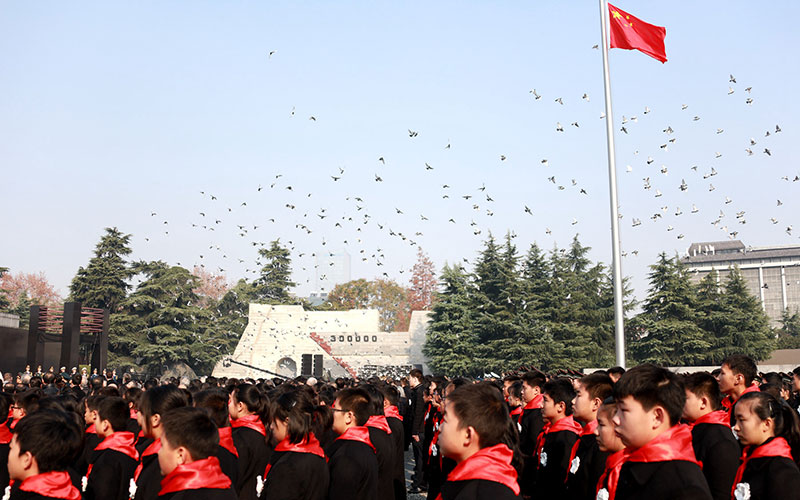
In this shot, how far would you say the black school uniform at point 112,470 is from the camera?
4602 millimetres

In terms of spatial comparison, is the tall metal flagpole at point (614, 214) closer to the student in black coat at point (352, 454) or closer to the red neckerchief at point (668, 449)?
the student in black coat at point (352, 454)

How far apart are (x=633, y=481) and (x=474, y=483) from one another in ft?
2.16

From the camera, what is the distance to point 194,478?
3357 mm

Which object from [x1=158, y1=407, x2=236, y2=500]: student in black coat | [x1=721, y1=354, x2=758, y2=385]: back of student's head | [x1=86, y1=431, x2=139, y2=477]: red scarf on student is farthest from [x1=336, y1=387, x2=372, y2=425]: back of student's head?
[x1=721, y1=354, x2=758, y2=385]: back of student's head

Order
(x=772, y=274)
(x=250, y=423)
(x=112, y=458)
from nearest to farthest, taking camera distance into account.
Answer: (x=112, y=458) < (x=250, y=423) < (x=772, y=274)

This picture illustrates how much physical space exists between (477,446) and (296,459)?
1.98 m

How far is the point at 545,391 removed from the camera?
A: 5.85 metres

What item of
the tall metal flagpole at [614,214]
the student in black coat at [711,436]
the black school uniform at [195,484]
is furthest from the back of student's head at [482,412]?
the tall metal flagpole at [614,214]

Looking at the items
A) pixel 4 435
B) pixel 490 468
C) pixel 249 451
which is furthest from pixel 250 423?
pixel 490 468

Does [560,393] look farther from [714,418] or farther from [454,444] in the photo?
[454,444]

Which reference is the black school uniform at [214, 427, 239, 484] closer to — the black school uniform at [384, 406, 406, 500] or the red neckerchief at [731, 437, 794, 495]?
the black school uniform at [384, 406, 406, 500]

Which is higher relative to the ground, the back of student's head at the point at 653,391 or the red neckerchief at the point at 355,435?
the back of student's head at the point at 653,391

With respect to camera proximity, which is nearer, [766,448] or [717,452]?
[766,448]

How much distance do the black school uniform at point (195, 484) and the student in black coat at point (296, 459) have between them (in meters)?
1.20
